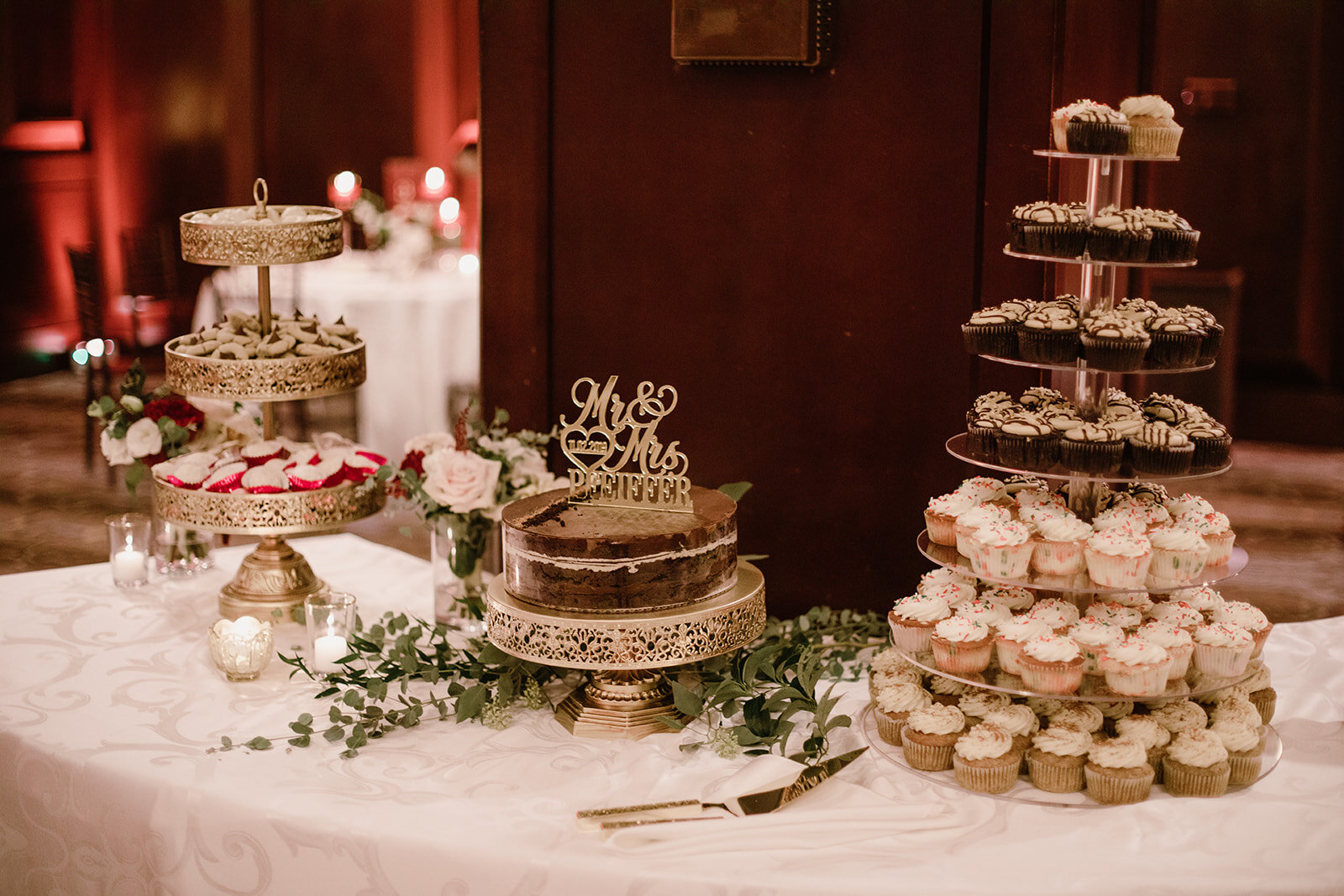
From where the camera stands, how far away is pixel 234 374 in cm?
298

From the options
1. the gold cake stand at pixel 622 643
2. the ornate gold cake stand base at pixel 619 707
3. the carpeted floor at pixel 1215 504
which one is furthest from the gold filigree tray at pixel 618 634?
the carpeted floor at pixel 1215 504

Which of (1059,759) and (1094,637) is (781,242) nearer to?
(1094,637)

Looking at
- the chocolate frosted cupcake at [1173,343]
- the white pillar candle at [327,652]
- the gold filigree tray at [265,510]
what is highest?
the chocolate frosted cupcake at [1173,343]

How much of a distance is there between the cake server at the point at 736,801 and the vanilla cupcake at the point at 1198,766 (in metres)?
0.60

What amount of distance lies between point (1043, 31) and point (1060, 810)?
1.67m

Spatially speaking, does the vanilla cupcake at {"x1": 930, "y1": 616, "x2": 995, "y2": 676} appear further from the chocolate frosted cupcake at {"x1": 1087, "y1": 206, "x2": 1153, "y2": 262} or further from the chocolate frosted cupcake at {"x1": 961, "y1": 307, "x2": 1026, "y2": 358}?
the chocolate frosted cupcake at {"x1": 1087, "y1": 206, "x2": 1153, "y2": 262}

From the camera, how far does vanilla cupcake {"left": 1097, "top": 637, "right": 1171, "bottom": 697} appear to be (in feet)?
7.60

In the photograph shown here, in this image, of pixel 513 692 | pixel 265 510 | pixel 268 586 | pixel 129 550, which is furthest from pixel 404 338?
pixel 513 692

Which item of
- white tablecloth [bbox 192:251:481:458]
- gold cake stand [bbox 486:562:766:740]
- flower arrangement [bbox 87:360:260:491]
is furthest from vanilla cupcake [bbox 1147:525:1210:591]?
white tablecloth [bbox 192:251:481:458]

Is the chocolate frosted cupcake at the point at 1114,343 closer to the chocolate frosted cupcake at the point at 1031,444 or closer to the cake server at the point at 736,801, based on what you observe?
the chocolate frosted cupcake at the point at 1031,444

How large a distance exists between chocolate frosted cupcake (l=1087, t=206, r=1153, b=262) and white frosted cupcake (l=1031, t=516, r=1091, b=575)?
462mm

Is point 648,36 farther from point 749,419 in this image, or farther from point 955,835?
point 955,835

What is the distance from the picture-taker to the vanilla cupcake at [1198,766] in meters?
2.31

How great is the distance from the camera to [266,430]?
3.22 meters
